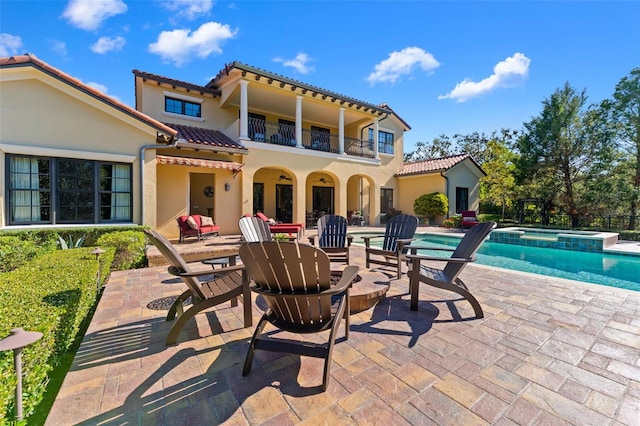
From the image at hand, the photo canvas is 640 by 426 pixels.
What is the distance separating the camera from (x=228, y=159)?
13.1 metres

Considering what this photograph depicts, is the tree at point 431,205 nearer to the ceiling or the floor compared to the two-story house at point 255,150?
nearer to the floor

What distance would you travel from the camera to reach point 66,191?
26.9 ft

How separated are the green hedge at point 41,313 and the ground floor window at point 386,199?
19.0 meters

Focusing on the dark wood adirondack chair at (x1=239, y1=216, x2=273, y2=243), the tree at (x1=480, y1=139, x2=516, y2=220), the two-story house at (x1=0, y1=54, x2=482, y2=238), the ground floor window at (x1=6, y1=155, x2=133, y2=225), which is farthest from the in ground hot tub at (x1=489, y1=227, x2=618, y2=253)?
the ground floor window at (x1=6, y1=155, x2=133, y2=225)

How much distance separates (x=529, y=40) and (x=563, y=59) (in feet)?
11.2

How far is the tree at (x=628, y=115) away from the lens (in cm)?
1700

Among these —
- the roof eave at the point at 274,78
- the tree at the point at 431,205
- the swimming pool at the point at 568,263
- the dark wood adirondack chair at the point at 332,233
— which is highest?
the roof eave at the point at 274,78

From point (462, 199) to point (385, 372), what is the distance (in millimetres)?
21963

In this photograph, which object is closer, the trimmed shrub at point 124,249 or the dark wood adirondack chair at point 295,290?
the dark wood adirondack chair at point 295,290

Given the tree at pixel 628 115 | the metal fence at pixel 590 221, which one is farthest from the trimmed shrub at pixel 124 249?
the tree at pixel 628 115

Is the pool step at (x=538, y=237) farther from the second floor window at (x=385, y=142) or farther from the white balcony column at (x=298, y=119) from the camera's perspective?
the white balcony column at (x=298, y=119)

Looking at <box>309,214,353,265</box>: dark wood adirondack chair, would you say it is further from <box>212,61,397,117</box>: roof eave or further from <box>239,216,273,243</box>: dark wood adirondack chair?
<box>212,61,397,117</box>: roof eave

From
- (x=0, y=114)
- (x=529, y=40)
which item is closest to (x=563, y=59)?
(x=529, y=40)

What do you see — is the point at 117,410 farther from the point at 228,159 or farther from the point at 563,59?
the point at 563,59
